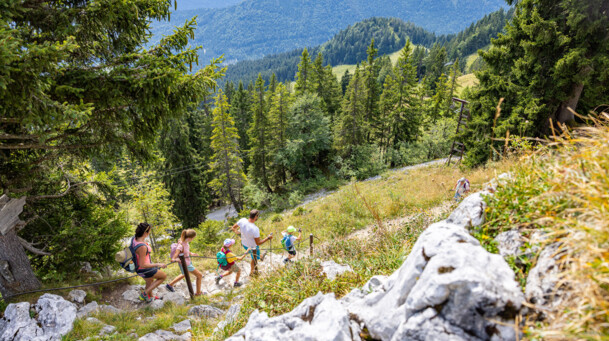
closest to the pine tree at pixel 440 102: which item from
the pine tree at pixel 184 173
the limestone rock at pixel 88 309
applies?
the pine tree at pixel 184 173

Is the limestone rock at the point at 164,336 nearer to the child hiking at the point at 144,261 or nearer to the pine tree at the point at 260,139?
the child hiking at the point at 144,261

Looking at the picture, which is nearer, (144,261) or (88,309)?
(88,309)

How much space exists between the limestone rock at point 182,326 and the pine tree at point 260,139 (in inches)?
1095

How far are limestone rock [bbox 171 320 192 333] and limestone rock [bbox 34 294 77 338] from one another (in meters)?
1.87

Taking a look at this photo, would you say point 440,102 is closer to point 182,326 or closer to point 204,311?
point 204,311

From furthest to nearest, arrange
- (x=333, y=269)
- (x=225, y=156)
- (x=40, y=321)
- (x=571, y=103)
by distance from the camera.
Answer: (x=225, y=156), (x=571, y=103), (x=333, y=269), (x=40, y=321)

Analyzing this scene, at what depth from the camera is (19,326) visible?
4.93m

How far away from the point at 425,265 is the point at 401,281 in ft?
1.28

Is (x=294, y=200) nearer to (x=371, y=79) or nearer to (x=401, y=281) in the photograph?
(x=371, y=79)

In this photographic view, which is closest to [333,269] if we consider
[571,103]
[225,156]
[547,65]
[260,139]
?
[547,65]

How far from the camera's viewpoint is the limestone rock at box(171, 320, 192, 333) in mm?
5467

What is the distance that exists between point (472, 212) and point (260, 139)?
3207 cm

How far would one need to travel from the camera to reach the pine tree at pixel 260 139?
33.7 m

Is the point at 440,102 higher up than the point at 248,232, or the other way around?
A: the point at 440,102
